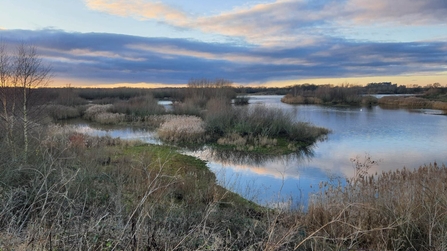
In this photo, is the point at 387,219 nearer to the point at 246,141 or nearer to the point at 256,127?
the point at 246,141

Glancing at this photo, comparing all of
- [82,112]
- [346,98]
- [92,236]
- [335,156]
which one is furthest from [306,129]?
[346,98]

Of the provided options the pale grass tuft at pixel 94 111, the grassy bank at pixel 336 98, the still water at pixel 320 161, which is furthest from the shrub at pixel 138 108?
the grassy bank at pixel 336 98

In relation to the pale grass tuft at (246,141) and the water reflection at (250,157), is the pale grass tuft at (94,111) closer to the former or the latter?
the pale grass tuft at (246,141)

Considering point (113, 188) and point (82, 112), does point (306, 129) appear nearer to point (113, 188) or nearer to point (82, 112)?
point (113, 188)

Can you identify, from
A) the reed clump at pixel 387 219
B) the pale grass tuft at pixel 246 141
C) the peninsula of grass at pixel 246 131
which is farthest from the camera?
the peninsula of grass at pixel 246 131

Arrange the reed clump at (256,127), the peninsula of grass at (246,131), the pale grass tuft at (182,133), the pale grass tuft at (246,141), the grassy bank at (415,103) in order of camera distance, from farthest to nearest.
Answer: the grassy bank at (415,103) < the pale grass tuft at (182,133) < the reed clump at (256,127) < the peninsula of grass at (246,131) < the pale grass tuft at (246,141)

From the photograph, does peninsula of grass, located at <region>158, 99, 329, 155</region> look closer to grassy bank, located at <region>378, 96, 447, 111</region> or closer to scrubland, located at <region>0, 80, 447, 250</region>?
scrubland, located at <region>0, 80, 447, 250</region>

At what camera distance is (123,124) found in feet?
99.1

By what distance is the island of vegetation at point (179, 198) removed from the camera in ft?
12.4

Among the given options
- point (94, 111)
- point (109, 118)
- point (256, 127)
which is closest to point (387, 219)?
point (256, 127)

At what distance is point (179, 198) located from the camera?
8.62 meters

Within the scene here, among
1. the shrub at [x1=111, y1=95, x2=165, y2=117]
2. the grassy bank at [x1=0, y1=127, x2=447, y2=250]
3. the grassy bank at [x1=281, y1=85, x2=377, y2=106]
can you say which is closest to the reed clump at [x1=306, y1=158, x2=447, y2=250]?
the grassy bank at [x1=0, y1=127, x2=447, y2=250]

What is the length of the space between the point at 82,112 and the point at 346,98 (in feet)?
149

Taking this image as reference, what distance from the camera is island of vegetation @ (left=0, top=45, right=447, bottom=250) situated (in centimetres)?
→ 379
